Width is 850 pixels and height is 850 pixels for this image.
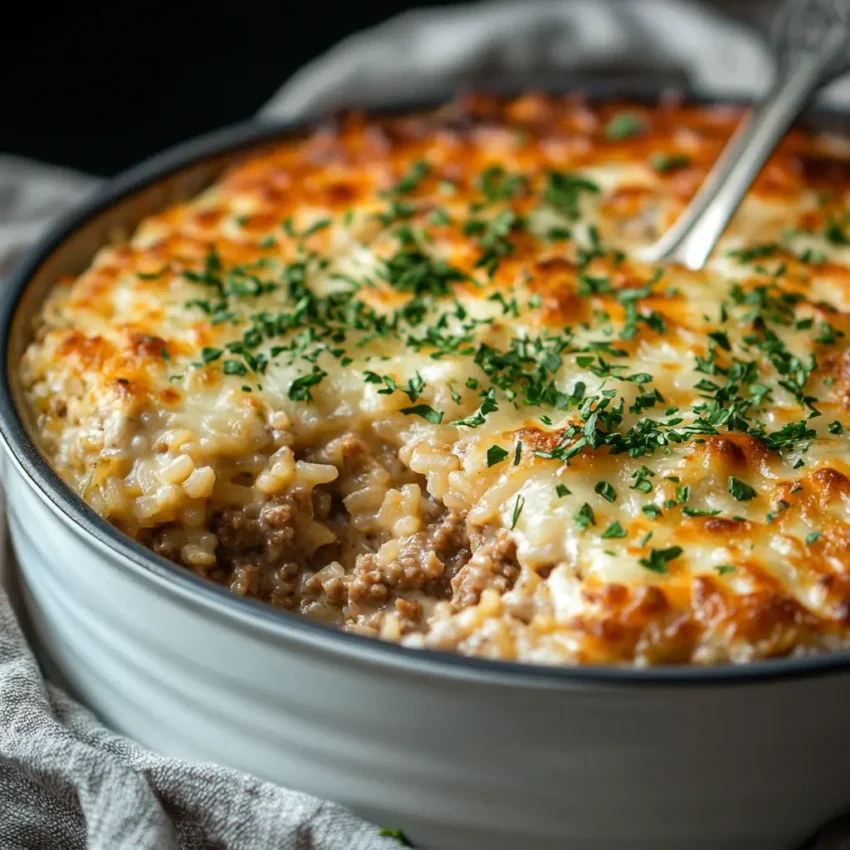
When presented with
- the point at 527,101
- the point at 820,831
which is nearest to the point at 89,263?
the point at 527,101

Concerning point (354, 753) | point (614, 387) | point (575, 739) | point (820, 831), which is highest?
point (614, 387)

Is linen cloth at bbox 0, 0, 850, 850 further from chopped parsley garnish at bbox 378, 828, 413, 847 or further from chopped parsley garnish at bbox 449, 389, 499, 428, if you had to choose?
chopped parsley garnish at bbox 449, 389, 499, 428

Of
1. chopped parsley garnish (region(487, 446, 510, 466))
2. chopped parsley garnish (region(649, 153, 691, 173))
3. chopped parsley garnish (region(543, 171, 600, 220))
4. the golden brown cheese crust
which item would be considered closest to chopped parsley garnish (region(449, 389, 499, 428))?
→ the golden brown cheese crust

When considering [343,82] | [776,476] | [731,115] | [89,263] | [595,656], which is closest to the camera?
[595,656]

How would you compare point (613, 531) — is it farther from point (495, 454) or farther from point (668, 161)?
point (668, 161)

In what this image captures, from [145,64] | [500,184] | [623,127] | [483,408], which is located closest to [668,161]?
[623,127]

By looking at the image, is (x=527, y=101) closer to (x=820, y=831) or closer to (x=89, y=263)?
(x=89, y=263)
